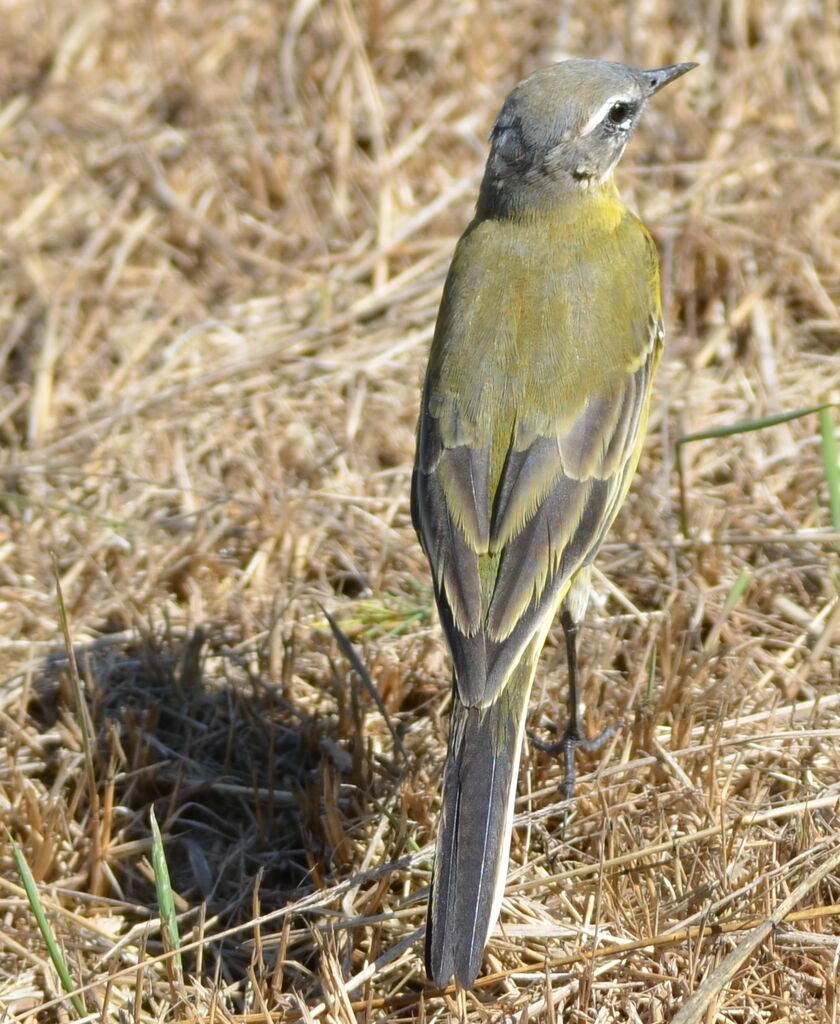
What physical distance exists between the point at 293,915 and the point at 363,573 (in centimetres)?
161

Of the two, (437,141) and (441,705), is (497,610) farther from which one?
(437,141)

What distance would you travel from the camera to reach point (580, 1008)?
3.59 metres

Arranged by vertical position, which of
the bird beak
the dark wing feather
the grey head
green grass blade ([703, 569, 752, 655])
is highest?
the bird beak

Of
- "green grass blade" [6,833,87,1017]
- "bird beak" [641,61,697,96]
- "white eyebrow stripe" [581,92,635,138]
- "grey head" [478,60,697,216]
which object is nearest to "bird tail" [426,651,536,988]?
"green grass blade" [6,833,87,1017]

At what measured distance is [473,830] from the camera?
3475 mm

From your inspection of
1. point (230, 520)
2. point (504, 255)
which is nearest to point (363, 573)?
point (230, 520)

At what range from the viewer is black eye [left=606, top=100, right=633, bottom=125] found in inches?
184

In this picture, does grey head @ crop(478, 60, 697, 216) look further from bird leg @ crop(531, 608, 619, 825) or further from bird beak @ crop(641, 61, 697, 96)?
bird leg @ crop(531, 608, 619, 825)

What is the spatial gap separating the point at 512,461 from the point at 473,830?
106 cm

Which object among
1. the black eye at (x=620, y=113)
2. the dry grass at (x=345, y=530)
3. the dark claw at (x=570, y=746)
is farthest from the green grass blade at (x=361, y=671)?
the black eye at (x=620, y=113)

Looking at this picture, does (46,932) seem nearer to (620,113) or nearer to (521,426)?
(521,426)

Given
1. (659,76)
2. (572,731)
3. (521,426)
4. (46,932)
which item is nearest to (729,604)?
(572,731)

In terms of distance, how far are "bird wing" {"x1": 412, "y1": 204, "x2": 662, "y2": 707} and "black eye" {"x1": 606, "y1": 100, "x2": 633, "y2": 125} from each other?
604 millimetres

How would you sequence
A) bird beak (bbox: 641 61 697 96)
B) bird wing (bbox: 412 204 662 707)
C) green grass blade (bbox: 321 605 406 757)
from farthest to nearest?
bird beak (bbox: 641 61 697 96), green grass blade (bbox: 321 605 406 757), bird wing (bbox: 412 204 662 707)
